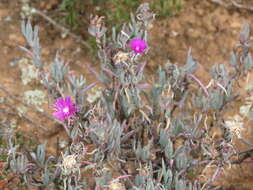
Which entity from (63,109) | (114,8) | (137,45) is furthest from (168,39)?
(63,109)

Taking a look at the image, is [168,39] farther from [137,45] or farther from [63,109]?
[63,109]

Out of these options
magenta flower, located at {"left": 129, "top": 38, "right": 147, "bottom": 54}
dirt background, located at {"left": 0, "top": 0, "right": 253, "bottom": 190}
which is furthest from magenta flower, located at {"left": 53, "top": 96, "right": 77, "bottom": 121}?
dirt background, located at {"left": 0, "top": 0, "right": 253, "bottom": 190}

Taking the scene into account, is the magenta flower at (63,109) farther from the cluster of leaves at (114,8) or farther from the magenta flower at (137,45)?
the cluster of leaves at (114,8)

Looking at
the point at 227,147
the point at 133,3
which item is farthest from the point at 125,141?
the point at 133,3

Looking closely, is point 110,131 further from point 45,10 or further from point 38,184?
point 45,10

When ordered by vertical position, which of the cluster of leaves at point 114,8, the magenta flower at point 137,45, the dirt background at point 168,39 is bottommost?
the dirt background at point 168,39

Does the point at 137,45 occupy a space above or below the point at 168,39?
above

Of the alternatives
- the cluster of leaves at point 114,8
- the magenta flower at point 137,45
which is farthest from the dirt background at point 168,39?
the magenta flower at point 137,45
